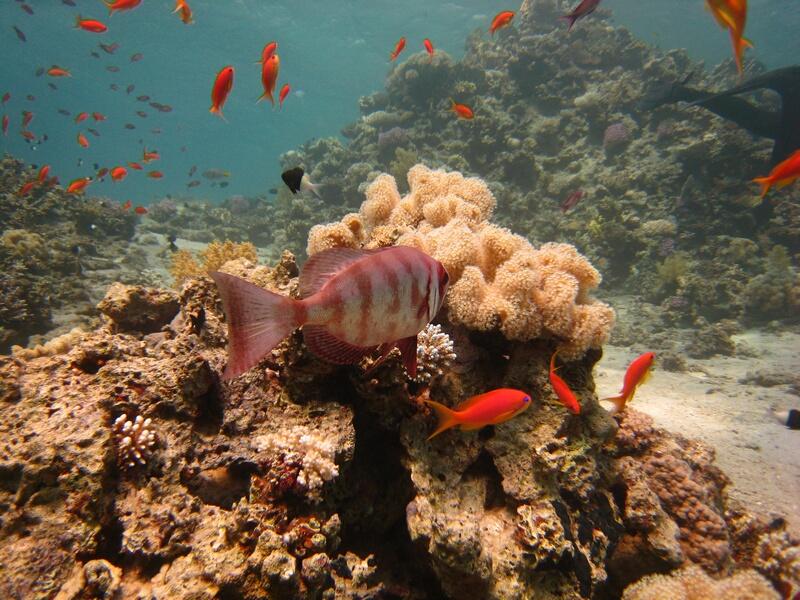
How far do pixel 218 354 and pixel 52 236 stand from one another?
1093 centimetres

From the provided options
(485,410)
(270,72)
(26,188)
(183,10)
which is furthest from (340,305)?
(26,188)

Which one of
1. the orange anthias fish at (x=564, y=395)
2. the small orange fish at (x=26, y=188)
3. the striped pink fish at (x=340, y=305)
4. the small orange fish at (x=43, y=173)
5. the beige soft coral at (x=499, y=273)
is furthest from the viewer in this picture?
the small orange fish at (x=43, y=173)

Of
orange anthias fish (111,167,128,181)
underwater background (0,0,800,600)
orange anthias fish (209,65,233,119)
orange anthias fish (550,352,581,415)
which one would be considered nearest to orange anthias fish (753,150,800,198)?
underwater background (0,0,800,600)

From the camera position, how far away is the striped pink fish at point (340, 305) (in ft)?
4.71

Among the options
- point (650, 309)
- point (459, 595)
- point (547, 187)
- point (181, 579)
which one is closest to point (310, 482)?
point (181, 579)

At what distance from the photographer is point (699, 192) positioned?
11.4m

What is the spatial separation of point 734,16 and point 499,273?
9.94 feet

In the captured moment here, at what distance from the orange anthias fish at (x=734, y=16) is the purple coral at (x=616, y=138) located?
448 inches

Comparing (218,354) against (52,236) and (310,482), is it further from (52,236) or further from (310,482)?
(52,236)

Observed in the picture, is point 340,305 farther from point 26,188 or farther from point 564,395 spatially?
point 26,188

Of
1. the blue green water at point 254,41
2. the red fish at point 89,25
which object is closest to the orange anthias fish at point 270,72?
the red fish at point 89,25

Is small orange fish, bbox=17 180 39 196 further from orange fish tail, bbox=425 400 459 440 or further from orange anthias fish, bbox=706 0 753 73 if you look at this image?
orange anthias fish, bbox=706 0 753 73

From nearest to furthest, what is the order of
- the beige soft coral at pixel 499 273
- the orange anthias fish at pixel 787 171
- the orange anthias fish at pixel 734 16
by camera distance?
the beige soft coral at pixel 499 273 < the orange anthias fish at pixel 734 16 < the orange anthias fish at pixel 787 171

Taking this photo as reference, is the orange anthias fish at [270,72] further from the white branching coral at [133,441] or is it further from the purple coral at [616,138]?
the purple coral at [616,138]
